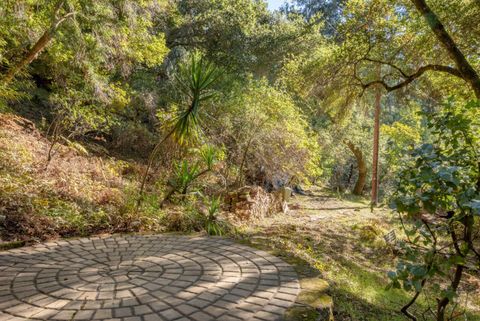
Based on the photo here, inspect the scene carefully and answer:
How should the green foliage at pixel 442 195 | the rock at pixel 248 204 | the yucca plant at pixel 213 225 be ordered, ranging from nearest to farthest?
1. the green foliage at pixel 442 195
2. the yucca plant at pixel 213 225
3. the rock at pixel 248 204

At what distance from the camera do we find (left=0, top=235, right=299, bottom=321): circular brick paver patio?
1.87 metres

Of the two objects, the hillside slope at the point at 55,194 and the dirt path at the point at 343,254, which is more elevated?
the hillside slope at the point at 55,194

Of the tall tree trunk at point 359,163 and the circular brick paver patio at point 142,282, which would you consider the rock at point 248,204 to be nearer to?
the circular brick paver patio at point 142,282

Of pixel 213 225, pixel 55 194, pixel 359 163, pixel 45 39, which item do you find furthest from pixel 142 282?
pixel 359 163

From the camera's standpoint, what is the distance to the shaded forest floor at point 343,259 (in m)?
3.16

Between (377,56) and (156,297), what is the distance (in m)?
7.11

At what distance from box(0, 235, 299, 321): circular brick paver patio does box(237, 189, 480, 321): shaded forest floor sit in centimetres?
27

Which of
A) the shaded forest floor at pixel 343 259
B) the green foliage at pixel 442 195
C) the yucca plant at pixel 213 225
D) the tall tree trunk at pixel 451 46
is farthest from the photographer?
the tall tree trunk at pixel 451 46

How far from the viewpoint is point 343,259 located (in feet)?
17.6

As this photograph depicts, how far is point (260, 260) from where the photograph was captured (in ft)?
9.37

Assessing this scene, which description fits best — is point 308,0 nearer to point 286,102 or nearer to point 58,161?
point 286,102

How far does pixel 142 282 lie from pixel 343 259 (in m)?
3.97

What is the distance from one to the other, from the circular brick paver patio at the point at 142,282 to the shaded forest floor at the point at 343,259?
269 millimetres

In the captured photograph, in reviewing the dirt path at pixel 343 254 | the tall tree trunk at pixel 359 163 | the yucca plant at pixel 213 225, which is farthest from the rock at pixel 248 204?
the tall tree trunk at pixel 359 163
